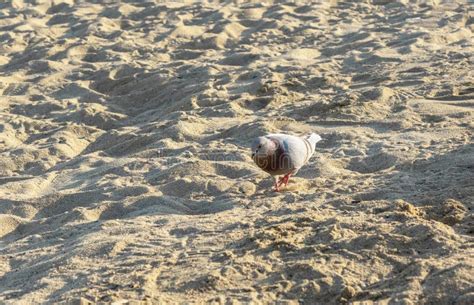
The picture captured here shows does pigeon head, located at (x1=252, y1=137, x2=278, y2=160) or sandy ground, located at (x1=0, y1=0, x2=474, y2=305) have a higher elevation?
pigeon head, located at (x1=252, y1=137, x2=278, y2=160)

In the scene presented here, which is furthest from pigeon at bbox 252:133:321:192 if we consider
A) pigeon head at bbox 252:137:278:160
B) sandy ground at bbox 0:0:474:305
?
sandy ground at bbox 0:0:474:305

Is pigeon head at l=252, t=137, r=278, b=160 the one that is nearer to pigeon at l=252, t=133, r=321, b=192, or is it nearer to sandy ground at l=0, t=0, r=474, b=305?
pigeon at l=252, t=133, r=321, b=192

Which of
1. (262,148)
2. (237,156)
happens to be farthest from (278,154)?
(237,156)

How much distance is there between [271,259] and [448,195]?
3.30ft

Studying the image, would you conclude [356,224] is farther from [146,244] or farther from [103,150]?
[103,150]

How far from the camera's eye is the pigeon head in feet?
11.7

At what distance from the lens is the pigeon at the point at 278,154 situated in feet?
11.8

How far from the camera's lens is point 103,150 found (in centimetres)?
500

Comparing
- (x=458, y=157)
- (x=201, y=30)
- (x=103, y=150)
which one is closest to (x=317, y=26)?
(x=201, y=30)

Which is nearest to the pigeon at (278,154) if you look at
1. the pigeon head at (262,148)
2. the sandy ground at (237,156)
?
the pigeon head at (262,148)

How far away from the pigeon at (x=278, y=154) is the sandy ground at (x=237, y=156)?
0.17 m

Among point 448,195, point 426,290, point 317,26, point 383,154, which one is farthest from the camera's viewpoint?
point 317,26

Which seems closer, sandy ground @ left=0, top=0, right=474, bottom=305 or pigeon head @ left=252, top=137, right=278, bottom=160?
sandy ground @ left=0, top=0, right=474, bottom=305

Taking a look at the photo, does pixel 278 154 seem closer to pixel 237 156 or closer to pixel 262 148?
pixel 262 148
